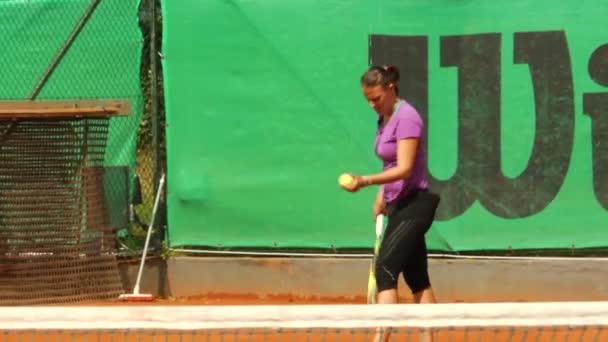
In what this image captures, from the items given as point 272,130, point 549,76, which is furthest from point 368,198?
point 549,76

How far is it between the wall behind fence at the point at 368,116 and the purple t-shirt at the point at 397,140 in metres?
2.38

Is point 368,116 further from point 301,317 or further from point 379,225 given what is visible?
point 301,317

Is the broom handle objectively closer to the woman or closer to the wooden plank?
the wooden plank

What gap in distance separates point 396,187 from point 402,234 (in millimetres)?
224

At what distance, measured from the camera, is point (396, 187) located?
5785 millimetres

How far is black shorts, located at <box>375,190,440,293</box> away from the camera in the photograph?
5.75 m

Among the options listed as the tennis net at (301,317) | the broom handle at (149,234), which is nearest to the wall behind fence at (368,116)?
the broom handle at (149,234)

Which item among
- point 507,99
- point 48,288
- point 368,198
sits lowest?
point 48,288

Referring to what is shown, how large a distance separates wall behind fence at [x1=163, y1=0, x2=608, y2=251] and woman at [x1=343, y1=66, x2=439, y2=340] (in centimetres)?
238

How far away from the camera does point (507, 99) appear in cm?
813

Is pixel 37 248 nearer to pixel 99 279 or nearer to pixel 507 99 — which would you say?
pixel 99 279

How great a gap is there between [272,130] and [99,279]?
155 centimetres

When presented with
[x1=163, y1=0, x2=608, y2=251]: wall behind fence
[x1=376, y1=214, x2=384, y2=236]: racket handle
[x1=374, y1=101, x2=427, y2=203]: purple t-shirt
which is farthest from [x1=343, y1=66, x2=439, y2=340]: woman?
[x1=163, y1=0, x2=608, y2=251]: wall behind fence

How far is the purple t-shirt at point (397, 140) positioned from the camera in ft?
18.4
